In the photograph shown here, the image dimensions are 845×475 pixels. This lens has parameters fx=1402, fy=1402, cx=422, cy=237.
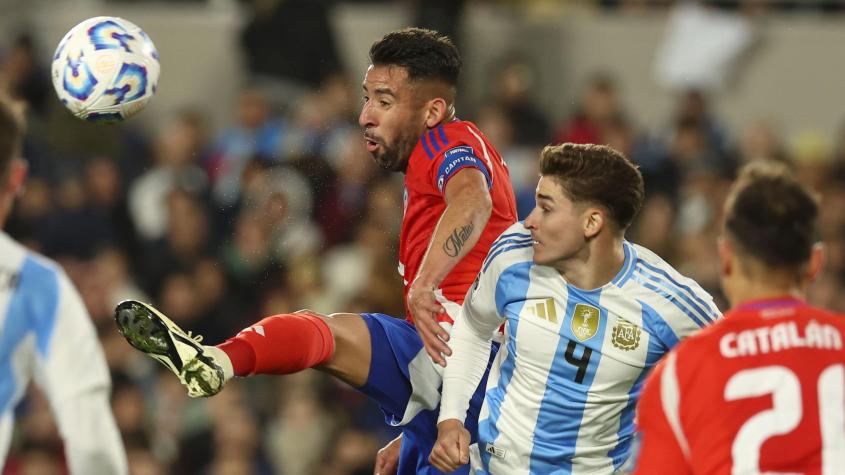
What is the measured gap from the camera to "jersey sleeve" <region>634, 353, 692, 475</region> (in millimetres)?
3934

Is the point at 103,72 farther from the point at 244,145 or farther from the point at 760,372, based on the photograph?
the point at 244,145

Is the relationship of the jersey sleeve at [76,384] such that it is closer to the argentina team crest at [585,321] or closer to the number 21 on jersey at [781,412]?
the argentina team crest at [585,321]

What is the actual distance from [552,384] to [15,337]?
1961mm

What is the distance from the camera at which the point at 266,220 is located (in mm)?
9805

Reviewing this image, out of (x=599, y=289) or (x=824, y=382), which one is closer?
(x=824, y=382)

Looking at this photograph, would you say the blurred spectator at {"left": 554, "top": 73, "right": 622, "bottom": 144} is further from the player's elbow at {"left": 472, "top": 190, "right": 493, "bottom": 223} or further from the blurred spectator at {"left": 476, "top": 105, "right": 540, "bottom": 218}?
the player's elbow at {"left": 472, "top": 190, "right": 493, "bottom": 223}

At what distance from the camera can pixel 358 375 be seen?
5621mm

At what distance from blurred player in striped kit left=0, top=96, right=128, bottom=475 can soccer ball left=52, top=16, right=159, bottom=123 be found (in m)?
1.29

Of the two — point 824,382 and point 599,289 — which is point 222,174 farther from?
point 824,382

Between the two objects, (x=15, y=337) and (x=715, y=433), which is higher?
(x=15, y=337)

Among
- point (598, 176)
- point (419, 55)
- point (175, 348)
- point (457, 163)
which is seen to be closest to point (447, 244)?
point (457, 163)

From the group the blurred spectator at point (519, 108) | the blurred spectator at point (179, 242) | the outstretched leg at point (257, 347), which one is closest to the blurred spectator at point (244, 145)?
the blurred spectator at point (179, 242)

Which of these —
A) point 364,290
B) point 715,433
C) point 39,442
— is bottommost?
point 39,442

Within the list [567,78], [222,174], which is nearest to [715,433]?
[222,174]
